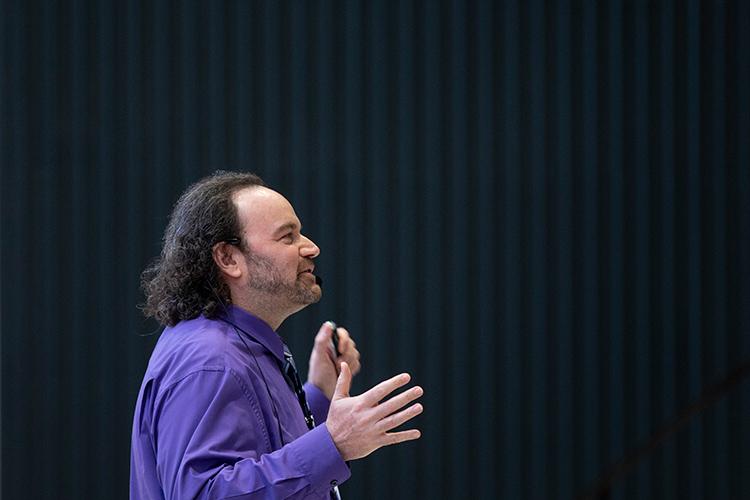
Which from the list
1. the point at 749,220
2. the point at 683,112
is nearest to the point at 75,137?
the point at 683,112

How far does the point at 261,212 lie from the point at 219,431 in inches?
22.7

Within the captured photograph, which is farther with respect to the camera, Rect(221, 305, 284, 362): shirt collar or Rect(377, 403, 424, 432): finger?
Rect(221, 305, 284, 362): shirt collar

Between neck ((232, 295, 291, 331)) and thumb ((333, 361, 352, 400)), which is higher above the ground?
neck ((232, 295, 291, 331))

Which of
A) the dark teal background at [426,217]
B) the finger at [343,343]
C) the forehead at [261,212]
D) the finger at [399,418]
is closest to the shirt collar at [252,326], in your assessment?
the forehead at [261,212]

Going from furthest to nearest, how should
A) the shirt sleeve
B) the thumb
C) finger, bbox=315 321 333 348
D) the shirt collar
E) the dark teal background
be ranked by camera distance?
the dark teal background → finger, bbox=315 321 333 348 → the shirt collar → the thumb → the shirt sleeve

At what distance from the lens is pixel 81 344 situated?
155 inches

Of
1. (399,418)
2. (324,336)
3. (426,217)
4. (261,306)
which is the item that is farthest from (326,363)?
(426,217)

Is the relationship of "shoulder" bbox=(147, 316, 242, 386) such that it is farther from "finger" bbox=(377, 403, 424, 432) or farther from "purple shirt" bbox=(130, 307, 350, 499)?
"finger" bbox=(377, 403, 424, 432)

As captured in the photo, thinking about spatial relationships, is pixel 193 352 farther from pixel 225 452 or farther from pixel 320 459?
pixel 320 459

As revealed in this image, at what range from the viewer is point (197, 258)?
2164 mm

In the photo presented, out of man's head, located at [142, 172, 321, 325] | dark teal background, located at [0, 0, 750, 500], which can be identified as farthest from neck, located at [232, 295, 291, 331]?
dark teal background, located at [0, 0, 750, 500]

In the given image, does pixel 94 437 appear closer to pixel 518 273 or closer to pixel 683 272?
pixel 518 273

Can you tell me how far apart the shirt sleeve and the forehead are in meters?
0.42

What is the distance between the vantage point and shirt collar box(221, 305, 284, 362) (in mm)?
2098
